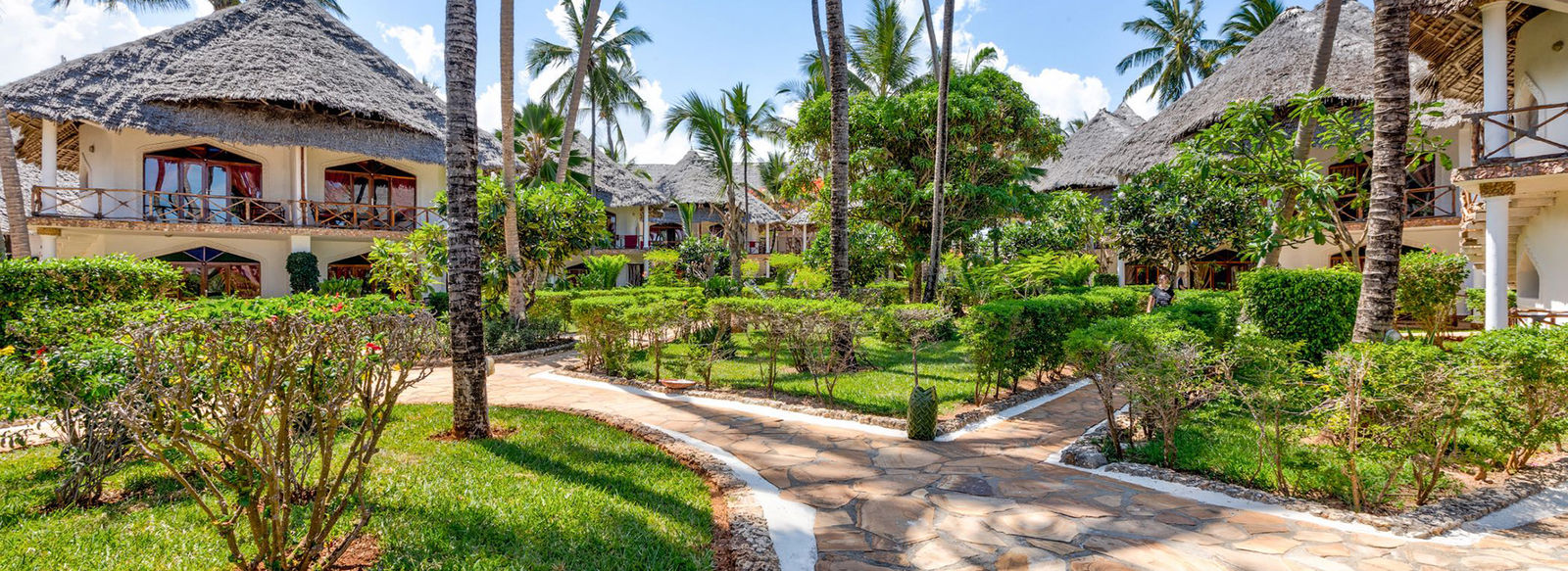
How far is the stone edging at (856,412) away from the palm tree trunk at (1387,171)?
3.31 m

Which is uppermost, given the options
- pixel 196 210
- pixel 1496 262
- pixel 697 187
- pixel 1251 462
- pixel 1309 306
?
pixel 697 187

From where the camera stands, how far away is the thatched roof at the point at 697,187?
32.4 meters

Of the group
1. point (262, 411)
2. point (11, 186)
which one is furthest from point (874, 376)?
point (11, 186)

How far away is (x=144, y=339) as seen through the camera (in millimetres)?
2801

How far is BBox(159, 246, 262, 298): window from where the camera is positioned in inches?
694

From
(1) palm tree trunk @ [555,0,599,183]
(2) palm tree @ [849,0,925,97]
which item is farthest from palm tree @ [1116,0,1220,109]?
(1) palm tree trunk @ [555,0,599,183]

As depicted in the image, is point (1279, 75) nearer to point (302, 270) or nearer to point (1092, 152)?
point (1092, 152)

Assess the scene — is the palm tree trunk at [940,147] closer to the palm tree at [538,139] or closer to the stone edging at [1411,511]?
the stone edging at [1411,511]

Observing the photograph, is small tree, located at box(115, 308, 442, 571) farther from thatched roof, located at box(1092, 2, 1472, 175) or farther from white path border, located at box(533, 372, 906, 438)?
thatched roof, located at box(1092, 2, 1472, 175)

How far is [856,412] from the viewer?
716 cm

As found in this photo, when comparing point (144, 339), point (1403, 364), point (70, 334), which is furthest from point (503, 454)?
point (1403, 364)

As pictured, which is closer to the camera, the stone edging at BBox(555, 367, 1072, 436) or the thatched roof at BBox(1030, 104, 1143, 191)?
the stone edging at BBox(555, 367, 1072, 436)

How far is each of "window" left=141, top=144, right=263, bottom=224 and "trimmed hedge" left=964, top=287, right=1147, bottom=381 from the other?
1825 centimetres

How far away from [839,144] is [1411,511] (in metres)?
7.11
